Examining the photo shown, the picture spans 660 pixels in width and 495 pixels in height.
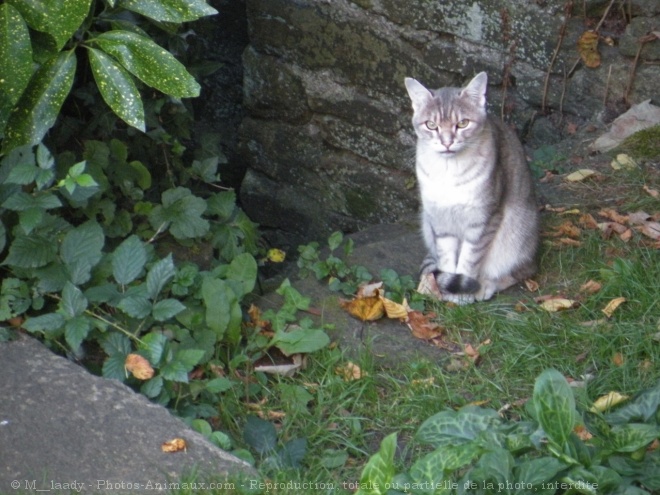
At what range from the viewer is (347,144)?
534 centimetres

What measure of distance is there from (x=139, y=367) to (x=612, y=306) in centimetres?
186

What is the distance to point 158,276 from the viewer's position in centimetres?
335

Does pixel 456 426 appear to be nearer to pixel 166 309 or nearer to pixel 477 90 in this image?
pixel 166 309

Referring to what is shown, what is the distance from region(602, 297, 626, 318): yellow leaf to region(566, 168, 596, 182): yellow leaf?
1161 millimetres

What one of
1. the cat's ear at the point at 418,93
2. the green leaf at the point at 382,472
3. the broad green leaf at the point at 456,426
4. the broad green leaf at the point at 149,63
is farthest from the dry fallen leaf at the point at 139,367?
the cat's ear at the point at 418,93

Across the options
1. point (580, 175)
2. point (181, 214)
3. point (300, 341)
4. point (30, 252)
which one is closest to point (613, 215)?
point (580, 175)

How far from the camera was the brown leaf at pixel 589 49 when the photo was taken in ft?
15.4

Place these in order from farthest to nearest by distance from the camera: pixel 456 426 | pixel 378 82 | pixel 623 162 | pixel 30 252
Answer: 1. pixel 378 82
2. pixel 623 162
3. pixel 30 252
4. pixel 456 426

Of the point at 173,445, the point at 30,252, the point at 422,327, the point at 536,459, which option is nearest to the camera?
the point at 536,459

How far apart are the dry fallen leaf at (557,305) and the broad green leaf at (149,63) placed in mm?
1728

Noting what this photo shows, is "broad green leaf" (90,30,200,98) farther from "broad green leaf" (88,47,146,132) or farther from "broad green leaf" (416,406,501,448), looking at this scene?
"broad green leaf" (416,406,501,448)

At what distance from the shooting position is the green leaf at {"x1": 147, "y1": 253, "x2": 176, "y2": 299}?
334cm

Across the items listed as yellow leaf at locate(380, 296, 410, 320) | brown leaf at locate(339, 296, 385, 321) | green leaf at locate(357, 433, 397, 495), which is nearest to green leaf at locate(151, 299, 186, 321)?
brown leaf at locate(339, 296, 385, 321)

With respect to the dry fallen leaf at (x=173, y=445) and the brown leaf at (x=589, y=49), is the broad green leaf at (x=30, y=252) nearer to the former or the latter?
the dry fallen leaf at (x=173, y=445)
